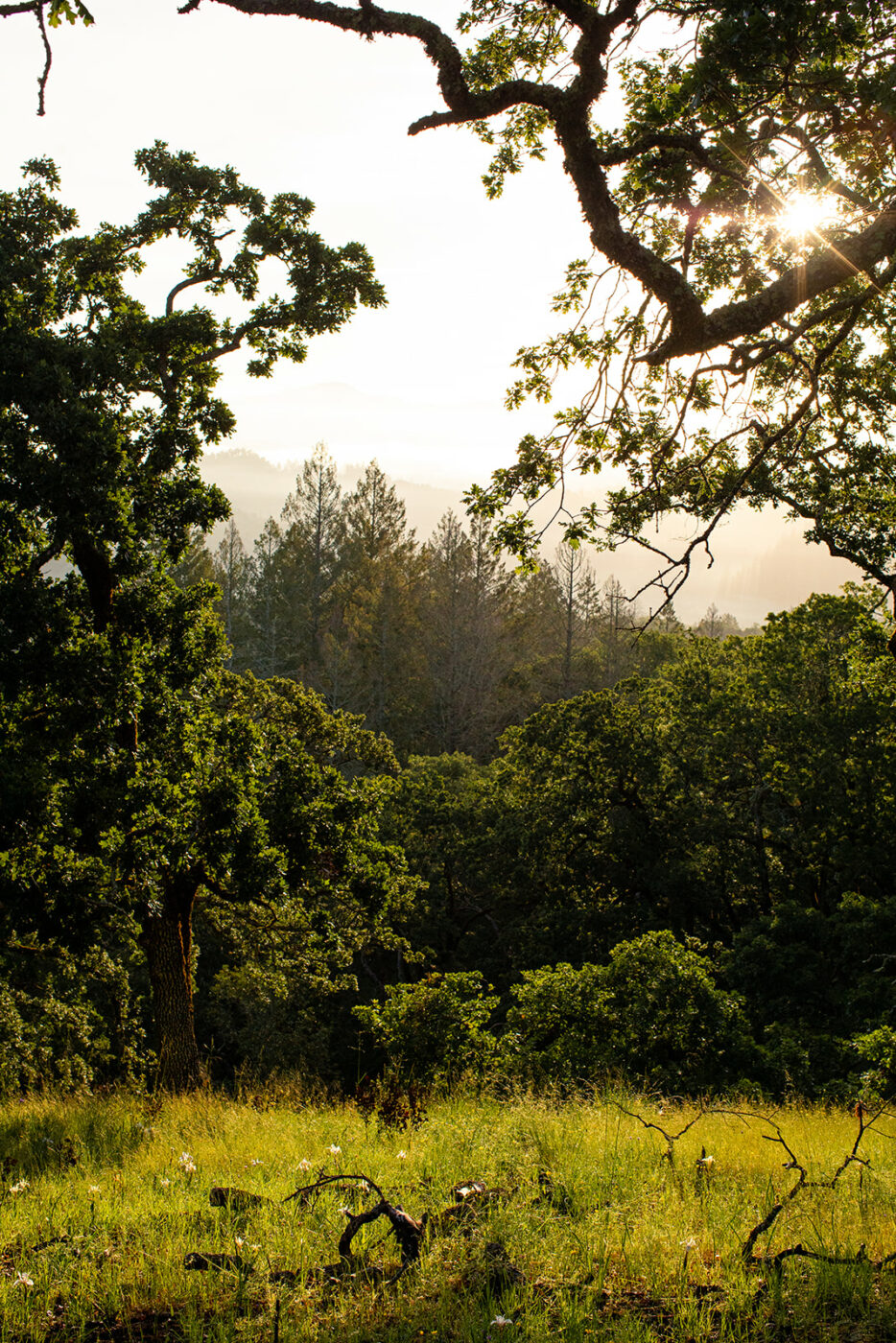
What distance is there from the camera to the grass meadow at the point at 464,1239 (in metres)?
3.51

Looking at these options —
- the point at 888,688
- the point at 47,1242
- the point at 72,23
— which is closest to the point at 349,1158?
the point at 47,1242

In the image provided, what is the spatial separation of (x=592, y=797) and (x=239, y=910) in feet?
35.0

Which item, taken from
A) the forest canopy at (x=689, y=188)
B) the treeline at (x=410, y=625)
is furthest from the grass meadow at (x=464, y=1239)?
the treeline at (x=410, y=625)

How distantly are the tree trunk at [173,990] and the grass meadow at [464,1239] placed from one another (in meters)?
4.54

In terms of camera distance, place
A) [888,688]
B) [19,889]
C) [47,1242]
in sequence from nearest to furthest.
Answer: [47,1242] → [19,889] → [888,688]

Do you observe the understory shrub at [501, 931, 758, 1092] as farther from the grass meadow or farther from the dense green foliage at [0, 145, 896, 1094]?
the grass meadow

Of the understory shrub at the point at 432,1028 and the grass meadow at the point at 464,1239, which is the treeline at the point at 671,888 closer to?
the understory shrub at the point at 432,1028

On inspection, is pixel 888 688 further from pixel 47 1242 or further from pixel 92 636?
pixel 47 1242

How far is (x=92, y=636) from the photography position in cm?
880

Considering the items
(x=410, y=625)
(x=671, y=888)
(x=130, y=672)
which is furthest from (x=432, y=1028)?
(x=410, y=625)

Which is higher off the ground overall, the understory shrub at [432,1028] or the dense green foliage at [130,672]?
the dense green foliage at [130,672]

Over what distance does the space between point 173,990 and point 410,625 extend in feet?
145

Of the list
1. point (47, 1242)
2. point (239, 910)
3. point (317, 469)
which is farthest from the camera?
point (317, 469)

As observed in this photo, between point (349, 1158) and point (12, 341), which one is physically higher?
point (12, 341)
